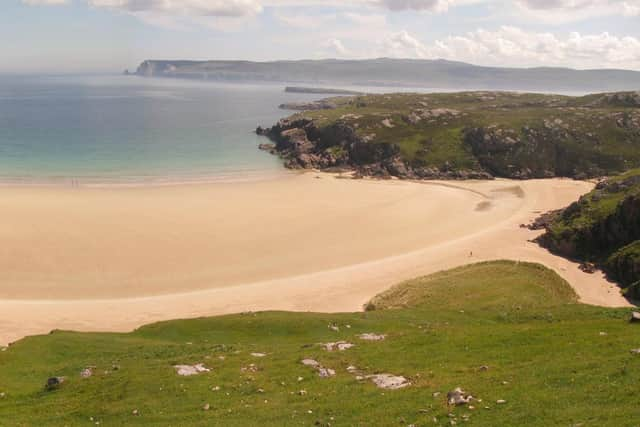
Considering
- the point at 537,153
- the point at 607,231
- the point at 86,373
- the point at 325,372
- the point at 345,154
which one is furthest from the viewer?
the point at 345,154

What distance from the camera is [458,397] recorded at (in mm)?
21969

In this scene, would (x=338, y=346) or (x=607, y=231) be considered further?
(x=607, y=231)

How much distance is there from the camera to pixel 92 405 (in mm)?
25531

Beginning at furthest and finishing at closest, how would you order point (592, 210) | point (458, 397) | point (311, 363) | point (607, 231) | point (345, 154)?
point (345, 154)
point (592, 210)
point (607, 231)
point (311, 363)
point (458, 397)

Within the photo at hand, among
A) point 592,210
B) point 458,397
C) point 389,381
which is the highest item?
point 592,210

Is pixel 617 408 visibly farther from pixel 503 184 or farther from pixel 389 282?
pixel 503 184

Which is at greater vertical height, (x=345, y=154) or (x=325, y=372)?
(x=345, y=154)

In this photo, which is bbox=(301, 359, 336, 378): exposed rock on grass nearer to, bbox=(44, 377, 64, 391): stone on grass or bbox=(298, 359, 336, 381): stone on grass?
bbox=(298, 359, 336, 381): stone on grass

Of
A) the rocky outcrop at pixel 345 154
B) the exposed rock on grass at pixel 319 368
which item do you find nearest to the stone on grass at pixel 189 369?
the exposed rock on grass at pixel 319 368

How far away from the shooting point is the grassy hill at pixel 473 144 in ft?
418

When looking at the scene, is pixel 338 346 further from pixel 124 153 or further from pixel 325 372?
pixel 124 153

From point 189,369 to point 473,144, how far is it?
408 ft

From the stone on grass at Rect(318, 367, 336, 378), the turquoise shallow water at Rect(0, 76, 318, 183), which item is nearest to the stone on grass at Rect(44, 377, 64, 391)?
the stone on grass at Rect(318, 367, 336, 378)

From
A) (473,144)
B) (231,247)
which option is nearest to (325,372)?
(231,247)
